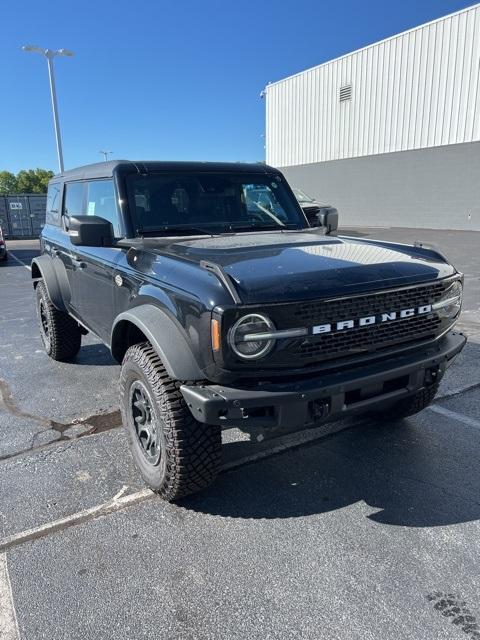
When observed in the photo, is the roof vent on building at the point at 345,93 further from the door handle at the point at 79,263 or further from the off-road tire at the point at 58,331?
the door handle at the point at 79,263

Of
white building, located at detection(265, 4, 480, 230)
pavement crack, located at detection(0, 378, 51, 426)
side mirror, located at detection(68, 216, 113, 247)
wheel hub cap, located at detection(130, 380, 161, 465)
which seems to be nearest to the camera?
wheel hub cap, located at detection(130, 380, 161, 465)

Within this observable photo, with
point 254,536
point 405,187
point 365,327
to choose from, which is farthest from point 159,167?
point 405,187

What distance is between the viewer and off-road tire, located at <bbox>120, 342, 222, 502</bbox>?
8.08ft

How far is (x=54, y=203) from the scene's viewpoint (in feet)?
17.0

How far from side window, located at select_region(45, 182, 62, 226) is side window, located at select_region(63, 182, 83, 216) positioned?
0.27m

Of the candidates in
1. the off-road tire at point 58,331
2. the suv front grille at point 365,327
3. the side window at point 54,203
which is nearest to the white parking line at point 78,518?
the suv front grille at point 365,327

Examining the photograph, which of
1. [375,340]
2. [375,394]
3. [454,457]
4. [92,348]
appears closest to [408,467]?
[454,457]

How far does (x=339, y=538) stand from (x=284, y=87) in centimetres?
2890

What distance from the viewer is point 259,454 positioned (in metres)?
3.25

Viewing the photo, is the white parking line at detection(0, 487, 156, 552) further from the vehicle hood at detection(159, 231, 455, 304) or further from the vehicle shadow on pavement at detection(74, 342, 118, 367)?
the vehicle shadow on pavement at detection(74, 342, 118, 367)

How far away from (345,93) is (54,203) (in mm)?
22378

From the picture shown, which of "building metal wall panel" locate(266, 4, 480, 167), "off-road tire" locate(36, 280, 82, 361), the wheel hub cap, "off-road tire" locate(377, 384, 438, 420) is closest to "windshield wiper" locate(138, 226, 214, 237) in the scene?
the wheel hub cap

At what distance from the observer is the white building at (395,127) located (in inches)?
749

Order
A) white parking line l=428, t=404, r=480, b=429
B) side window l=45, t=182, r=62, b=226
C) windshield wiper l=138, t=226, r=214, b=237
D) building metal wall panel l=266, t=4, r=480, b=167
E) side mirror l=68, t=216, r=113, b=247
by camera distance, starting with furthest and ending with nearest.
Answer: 1. building metal wall panel l=266, t=4, r=480, b=167
2. side window l=45, t=182, r=62, b=226
3. white parking line l=428, t=404, r=480, b=429
4. windshield wiper l=138, t=226, r=214, b=237
5. side mirror l=68, t=216, r=113, b=247
